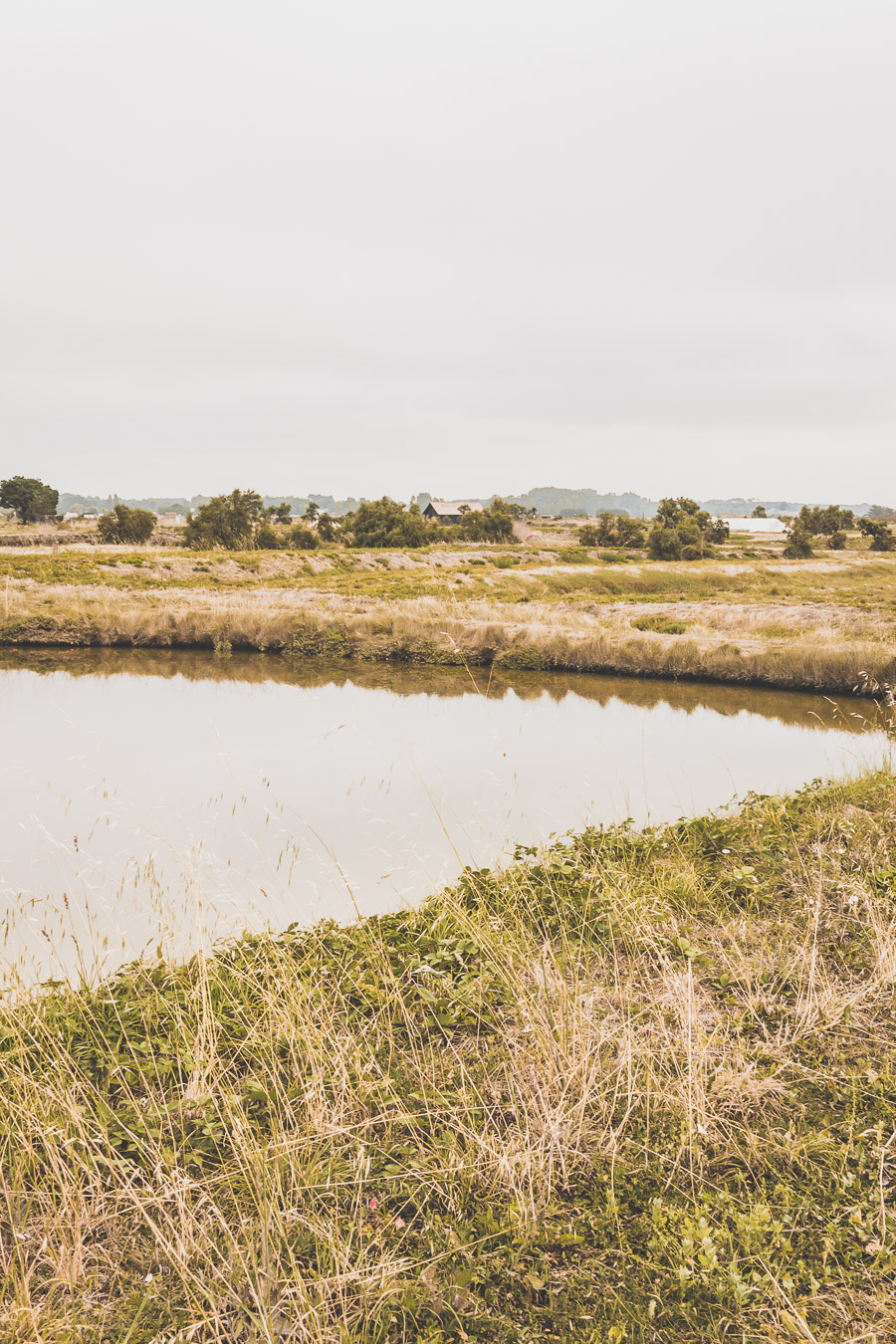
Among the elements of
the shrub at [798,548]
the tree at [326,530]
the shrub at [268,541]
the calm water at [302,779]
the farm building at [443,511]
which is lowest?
the calm water at [302,779]

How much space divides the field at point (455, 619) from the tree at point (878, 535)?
36.7 metres

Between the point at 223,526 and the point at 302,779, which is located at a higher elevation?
the point at 223,526

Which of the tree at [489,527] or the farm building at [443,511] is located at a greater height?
the farm building at [443,511]

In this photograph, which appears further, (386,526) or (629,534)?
(629,534)

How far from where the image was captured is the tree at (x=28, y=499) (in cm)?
7506

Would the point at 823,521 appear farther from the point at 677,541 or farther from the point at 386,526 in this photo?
the point at 386,526

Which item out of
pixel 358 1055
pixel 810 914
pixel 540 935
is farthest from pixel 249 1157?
pixel 810 914

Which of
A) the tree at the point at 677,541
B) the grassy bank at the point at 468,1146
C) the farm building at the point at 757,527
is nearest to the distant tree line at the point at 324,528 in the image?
the tree at the point at 677,541

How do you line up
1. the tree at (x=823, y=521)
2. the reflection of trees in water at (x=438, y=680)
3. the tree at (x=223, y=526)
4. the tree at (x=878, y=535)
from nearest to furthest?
the reflection of trees in water at (x=438, y=680), the tree at (x=223, y=526), the tree at (x=878, y=535), the tree at (x=823, y=521)

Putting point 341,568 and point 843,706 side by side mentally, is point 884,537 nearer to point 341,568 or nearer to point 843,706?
point 341,568

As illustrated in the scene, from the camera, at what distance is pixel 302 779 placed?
1004 cm

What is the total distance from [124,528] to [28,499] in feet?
101

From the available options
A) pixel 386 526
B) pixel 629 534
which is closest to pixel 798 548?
pixel 629 534

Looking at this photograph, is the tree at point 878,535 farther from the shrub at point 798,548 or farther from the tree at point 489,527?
the tree at point 489,527
